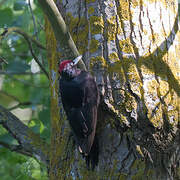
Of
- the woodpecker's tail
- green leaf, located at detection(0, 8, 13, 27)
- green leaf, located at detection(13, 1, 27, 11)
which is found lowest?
the woodpecker's tail

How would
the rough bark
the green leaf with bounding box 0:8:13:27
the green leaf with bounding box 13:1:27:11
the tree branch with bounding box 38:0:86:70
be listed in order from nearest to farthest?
the tree branch with bounding box 38:0:86:70 < the rough bark < the green leaf with bounding box 0:8:13:27 < the green leaf with bounding box 13:1:27:11

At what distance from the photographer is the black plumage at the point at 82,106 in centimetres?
203

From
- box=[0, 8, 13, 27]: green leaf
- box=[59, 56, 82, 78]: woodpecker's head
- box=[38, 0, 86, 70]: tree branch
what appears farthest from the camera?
box=[0, 8, 13, 27]: green leaf

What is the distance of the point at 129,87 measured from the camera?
6.68ft

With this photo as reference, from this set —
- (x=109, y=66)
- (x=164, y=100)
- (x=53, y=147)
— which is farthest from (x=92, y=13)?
(x=53, y=147)

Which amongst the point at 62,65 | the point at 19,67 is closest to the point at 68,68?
the point at 62,65

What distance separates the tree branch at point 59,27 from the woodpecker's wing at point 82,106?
0.60 feet

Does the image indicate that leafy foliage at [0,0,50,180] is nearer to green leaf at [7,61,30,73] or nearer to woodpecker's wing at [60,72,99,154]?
green leaf at [7,61,30,73]

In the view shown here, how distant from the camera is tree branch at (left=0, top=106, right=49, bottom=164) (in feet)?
7.97

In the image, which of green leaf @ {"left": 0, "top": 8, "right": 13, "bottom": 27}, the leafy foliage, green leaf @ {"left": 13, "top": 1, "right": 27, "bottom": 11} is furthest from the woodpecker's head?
green leaf @ {"left": 13, "top": 1, "right": 27, "bottom": 11}

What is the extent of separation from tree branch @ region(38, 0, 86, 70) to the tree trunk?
0.72 ft

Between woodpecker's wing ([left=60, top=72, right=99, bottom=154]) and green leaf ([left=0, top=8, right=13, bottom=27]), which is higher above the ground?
green leaf ([left=0, top=8, right=13, bottom=27])

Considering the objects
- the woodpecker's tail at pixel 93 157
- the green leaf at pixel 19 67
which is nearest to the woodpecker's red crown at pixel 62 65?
the woodpecker's tail at pixel 93 157

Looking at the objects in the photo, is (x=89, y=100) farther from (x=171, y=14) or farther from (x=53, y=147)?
(x=171, y=14)
